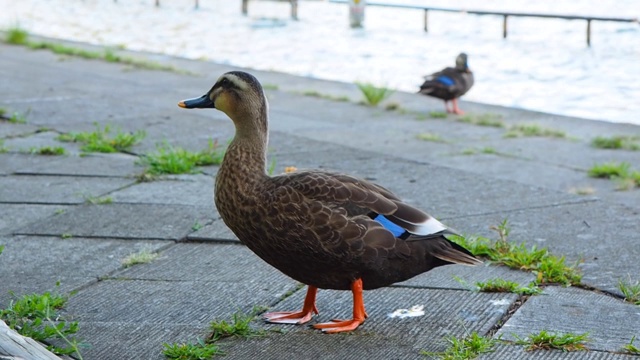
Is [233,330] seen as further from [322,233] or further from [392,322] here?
[392,322]

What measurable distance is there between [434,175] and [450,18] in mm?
21282

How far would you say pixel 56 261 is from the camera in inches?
191

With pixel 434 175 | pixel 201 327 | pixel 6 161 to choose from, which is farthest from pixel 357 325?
pixel 6 161

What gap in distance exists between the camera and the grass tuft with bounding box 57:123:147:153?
24.7ft

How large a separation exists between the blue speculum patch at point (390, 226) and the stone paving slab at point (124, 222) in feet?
5.74

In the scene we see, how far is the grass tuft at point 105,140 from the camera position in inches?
297

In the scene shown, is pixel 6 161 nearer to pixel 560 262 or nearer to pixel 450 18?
pixel 560 262

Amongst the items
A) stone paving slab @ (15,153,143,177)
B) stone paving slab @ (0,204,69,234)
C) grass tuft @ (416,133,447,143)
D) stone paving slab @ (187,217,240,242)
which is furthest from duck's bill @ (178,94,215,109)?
grass tuft @ (416,133,447,143)

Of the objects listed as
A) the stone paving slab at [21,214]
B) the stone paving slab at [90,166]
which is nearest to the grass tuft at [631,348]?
the stone paving slab at [21,214]

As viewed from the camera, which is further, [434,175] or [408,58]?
[408,58]

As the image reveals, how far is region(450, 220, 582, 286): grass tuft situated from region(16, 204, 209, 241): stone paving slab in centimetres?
164

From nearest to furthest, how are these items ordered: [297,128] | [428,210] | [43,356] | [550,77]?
[43,356] → [428,210] → [297,128] → [550,77]

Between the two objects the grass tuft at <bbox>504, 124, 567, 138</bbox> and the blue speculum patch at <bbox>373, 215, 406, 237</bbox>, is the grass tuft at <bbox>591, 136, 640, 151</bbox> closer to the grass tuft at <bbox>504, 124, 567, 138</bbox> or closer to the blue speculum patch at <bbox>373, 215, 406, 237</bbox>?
the grass tuft at <bbox>504, 124, 567, 138</bbox>

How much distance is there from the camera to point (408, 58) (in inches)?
730
